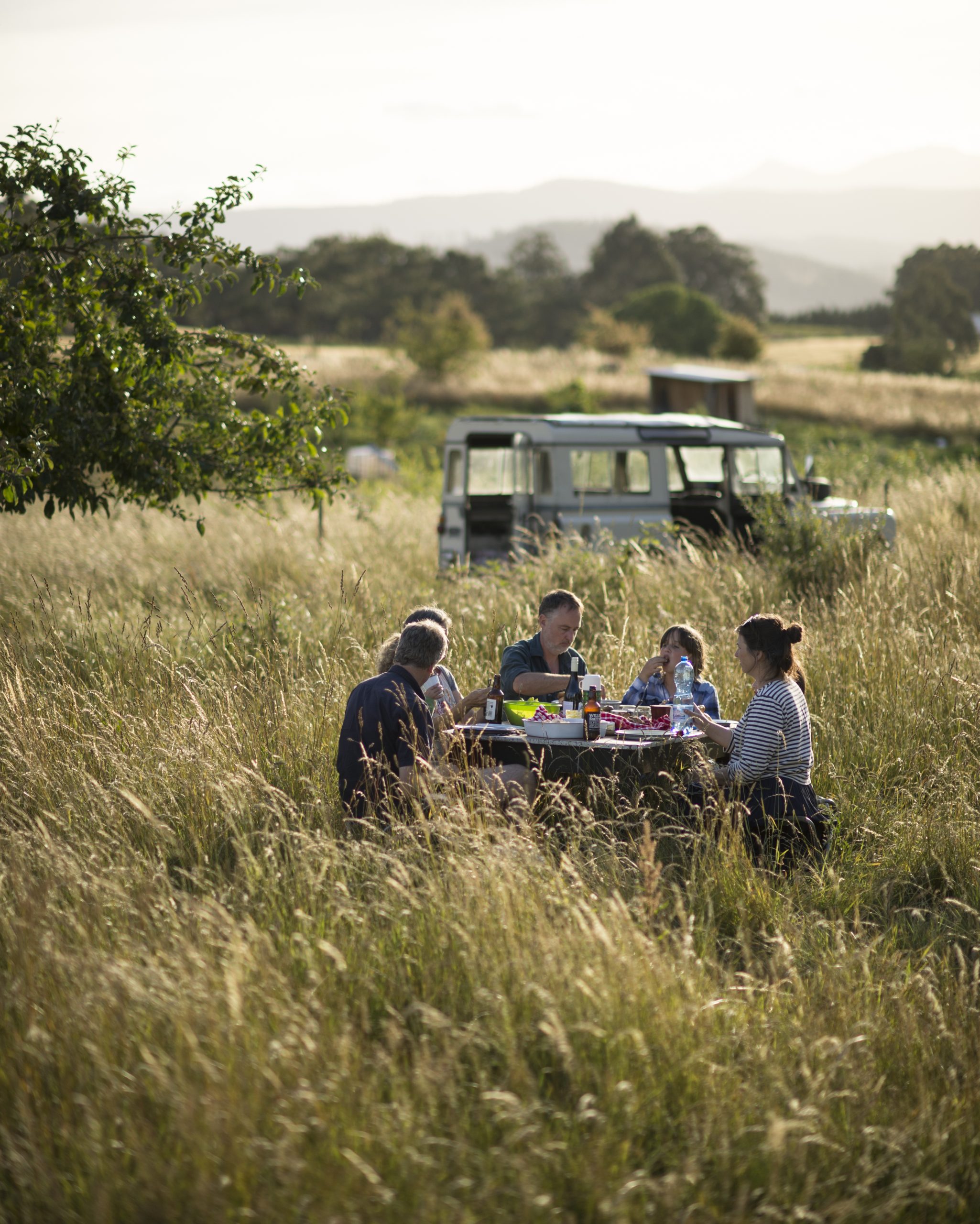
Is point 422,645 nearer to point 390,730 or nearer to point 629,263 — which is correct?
point 390,730

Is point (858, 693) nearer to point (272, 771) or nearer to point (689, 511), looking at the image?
point (272, 771)

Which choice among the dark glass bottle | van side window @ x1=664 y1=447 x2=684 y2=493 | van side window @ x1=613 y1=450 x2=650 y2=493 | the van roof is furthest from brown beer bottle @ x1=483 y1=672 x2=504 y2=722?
van side window @ x1=664 y1=447 x2=684 y2=493

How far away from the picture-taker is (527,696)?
19.0ft

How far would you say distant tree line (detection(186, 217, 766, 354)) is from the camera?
2532 inches

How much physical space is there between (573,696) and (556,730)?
19.8 inches

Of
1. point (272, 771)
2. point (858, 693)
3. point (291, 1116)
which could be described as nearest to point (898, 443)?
point (858, 693)

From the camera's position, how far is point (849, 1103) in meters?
3.06

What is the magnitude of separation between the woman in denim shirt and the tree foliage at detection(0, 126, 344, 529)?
288 cm

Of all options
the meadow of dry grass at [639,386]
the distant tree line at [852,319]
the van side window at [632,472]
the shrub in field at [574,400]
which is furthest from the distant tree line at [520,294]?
the van side window at [632,472]

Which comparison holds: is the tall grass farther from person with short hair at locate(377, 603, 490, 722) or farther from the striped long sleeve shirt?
person with short hair at locate(377, 603, 490, 722)

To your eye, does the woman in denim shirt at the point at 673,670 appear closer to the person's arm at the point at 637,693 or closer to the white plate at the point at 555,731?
the person's arm at the point at 637,693

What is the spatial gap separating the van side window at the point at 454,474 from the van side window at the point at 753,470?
3.02m

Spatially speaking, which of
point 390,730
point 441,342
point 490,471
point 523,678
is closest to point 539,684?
point 523,678

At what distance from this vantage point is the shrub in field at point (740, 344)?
55969mm
